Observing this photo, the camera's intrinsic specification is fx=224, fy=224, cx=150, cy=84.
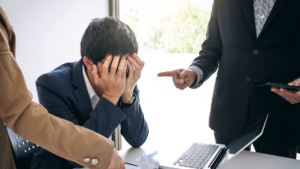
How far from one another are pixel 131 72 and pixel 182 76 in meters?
0.29

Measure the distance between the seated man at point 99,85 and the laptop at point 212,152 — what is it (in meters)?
0.29

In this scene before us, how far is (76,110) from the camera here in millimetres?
1098

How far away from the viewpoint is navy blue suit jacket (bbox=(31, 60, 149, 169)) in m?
0.97

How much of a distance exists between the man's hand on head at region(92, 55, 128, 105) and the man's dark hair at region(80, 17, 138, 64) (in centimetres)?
5

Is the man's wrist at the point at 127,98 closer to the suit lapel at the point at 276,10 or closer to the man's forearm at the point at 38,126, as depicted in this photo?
the man's forearm at the point at 38,126

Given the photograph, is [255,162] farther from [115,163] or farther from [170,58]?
[170,58]

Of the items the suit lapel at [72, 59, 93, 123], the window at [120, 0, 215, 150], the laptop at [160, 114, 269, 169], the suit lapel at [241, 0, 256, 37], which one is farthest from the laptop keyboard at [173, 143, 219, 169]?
the window at [120, 0, 215, 150]

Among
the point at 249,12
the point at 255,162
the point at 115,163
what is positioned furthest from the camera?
the point at 249,12

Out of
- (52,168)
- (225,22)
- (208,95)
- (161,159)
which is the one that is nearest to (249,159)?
(161,159)

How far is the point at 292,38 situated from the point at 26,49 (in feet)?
5.46

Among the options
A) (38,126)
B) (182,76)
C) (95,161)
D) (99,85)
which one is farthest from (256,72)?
(38,126)

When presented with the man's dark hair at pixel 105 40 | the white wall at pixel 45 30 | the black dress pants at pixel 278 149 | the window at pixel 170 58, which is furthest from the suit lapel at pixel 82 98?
the window at pixel 170 58

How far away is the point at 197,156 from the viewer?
912 mm

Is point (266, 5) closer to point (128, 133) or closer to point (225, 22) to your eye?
point (225, 22)
